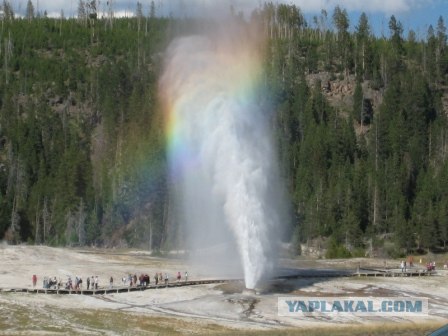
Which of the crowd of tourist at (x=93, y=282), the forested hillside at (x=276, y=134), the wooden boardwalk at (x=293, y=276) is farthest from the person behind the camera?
the forested hillside at (x=276, y=134)

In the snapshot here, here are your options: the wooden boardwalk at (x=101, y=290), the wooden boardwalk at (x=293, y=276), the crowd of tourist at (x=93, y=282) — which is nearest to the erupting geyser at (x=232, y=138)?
the wooden boardwalk at (x=293, y=276)

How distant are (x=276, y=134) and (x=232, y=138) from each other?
236 feet

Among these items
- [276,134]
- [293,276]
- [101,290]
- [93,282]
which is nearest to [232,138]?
[293,276]

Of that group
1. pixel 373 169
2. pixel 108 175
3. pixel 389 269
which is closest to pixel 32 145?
pixel 108 175

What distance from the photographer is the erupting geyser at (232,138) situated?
185 ft

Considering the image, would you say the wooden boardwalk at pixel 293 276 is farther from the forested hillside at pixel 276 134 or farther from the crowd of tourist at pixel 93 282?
the forested hillside at pixel 276 134

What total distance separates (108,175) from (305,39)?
65.8 metres

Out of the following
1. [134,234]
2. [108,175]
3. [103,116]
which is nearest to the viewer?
[134,234]

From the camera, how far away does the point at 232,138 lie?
58688 mm

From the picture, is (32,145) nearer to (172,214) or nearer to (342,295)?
(172,214)

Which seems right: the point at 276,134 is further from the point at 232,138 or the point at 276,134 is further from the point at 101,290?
the point at 101,290

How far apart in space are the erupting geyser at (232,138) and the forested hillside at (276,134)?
933 cm

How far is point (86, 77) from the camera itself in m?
164

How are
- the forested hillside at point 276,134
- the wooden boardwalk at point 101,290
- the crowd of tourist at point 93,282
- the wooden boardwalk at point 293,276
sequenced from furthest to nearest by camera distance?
the forested hillside at point 276,134 → the crowd of tourist at point 93,282 → the wooden boardwalk at point 293,276 → the wooden boardwalk at point 101,290
